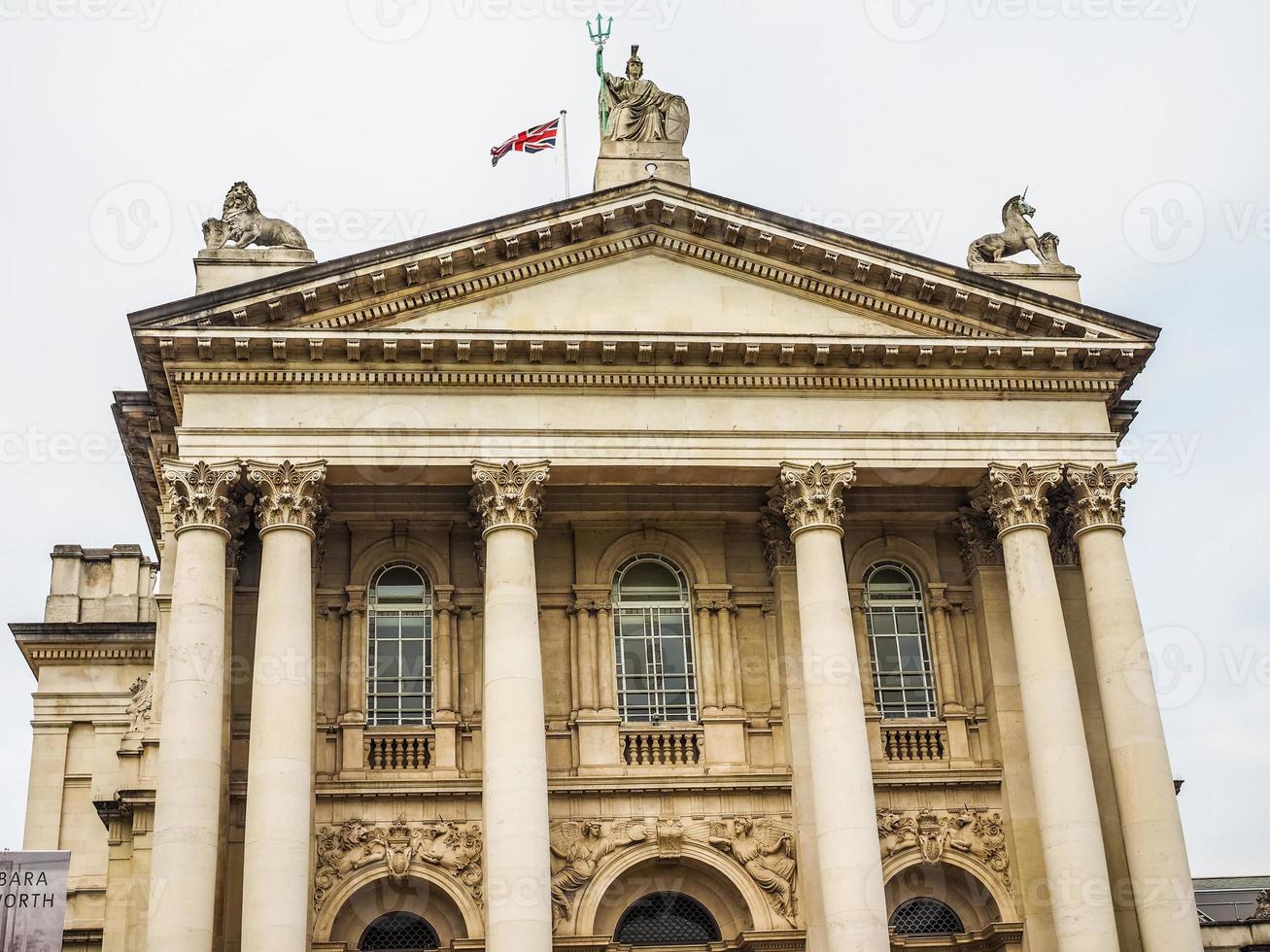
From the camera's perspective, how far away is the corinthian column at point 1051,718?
25797mm

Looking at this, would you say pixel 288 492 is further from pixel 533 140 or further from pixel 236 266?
pixel 533 140

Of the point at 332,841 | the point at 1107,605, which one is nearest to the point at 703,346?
the point at 1107,605

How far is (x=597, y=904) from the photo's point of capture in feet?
89.6

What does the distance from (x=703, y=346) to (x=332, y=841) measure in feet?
32.0

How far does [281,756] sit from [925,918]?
35.5 feet

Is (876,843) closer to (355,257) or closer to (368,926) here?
(368,926)

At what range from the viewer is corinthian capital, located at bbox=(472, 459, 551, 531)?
27.4 m

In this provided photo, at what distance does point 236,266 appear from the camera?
2919 cm

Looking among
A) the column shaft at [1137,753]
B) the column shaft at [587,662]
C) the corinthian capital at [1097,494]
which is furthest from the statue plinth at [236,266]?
the column shaft at [1137,753]

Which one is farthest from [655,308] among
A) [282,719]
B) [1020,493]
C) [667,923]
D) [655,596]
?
[667,923]

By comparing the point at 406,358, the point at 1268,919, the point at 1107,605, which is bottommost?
the point at 1268,919

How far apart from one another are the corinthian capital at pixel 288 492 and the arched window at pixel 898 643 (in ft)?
31.6

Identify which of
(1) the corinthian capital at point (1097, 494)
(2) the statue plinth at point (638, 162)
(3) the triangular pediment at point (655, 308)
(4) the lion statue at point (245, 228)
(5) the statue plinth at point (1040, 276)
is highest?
(2) the statue plinth at point (638, 162)

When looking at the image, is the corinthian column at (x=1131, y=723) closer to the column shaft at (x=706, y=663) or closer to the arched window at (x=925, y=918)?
the arched window at (x=925, y=918)
